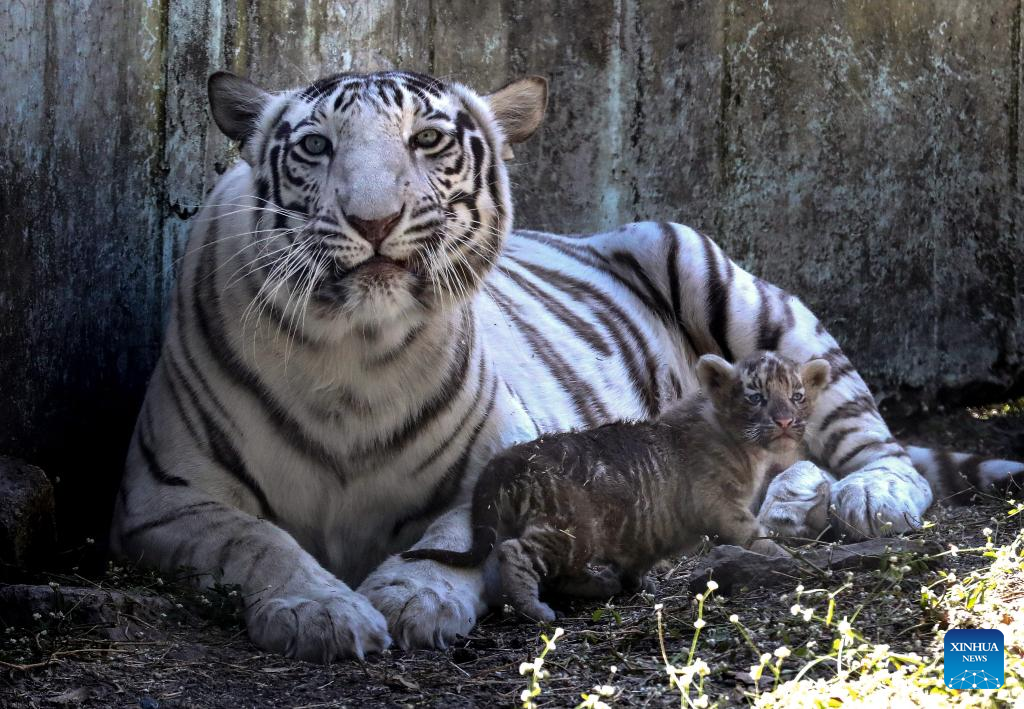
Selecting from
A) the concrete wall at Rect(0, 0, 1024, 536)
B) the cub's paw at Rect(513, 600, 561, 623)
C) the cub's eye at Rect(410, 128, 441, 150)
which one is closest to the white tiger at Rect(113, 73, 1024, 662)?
the cub's eye at Rect(410, 128, 441, 150)

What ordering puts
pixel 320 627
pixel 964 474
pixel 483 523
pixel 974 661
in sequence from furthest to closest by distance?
pixel 964 474 < pixel 483 523 < pixel 320 627 < pixel 974 661

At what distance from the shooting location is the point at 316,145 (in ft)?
10.1

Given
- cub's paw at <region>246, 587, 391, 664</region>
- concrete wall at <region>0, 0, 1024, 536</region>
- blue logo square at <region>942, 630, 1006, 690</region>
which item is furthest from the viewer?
concrete wall at <region>0, 0, 1024, 536</region>

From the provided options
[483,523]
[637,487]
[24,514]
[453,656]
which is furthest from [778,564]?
[24,514]

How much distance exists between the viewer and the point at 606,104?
189 inches

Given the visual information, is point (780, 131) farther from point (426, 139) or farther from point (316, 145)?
point (316, 145)

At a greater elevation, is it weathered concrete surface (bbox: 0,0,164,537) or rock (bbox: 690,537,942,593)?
weathered concrete surface (bbox: 0,0,164,537)

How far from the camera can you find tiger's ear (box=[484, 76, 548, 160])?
3512 mm

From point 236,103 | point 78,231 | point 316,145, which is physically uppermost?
point 236,103

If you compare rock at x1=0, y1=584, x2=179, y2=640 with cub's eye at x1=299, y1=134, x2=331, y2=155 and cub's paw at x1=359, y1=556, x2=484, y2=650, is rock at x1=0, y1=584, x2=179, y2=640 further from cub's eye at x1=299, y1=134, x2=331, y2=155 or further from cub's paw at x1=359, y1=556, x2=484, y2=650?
cub's eye at x1=299, y1=134, x2=331, y2=155

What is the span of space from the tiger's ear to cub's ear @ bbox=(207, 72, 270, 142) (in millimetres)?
612

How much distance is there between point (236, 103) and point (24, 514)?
116 centimetres

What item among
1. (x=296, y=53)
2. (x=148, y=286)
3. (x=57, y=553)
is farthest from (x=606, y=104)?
(x=57, y=553)

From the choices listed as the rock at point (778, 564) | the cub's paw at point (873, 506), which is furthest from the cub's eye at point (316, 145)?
the cub's paw at point (873, 506)
